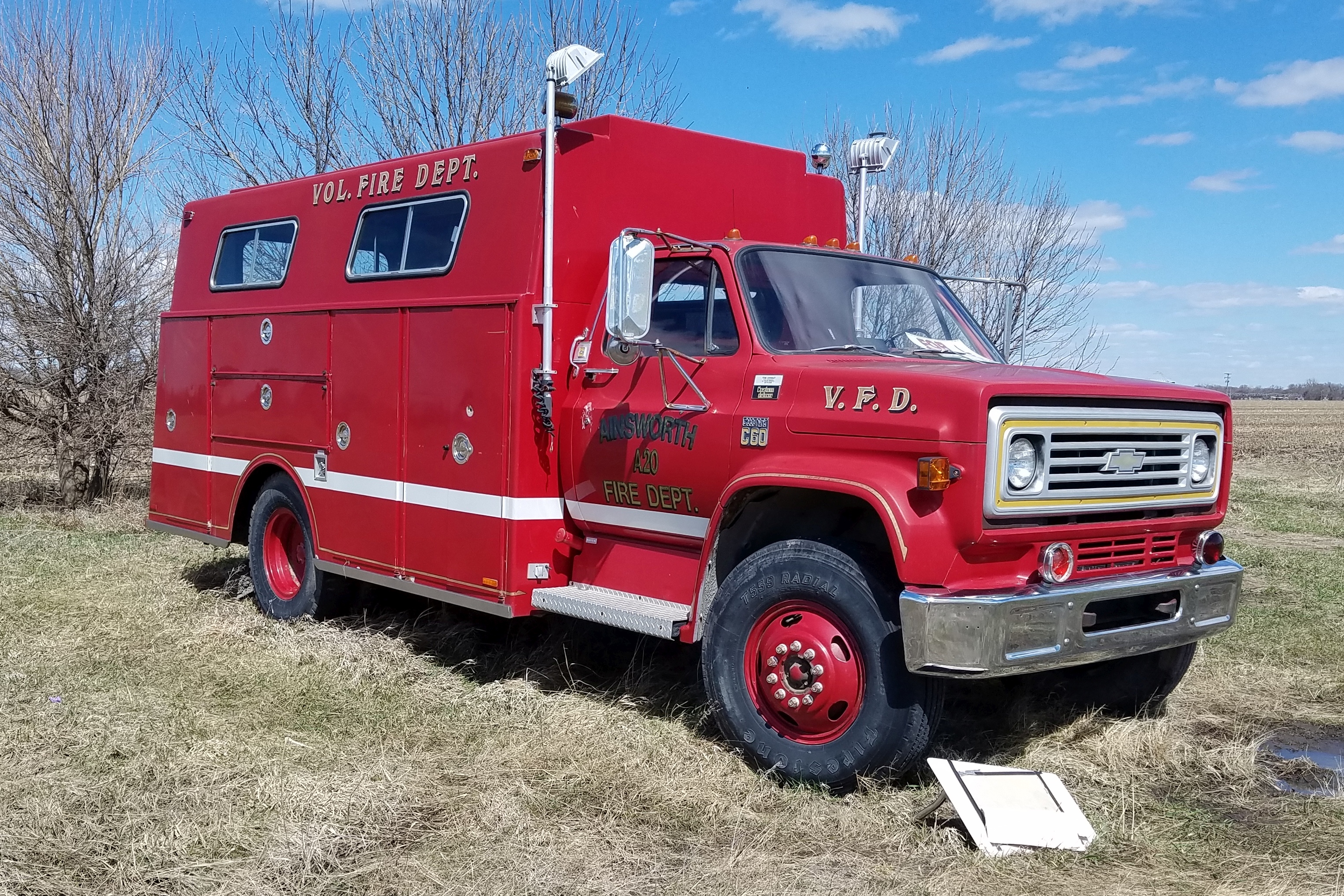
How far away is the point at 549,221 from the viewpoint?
5957 mm

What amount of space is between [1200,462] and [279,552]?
19.7ft

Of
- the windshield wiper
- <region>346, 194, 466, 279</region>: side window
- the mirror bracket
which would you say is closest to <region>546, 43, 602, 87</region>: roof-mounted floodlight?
<region>346, 194, 466, 279</region>: side window

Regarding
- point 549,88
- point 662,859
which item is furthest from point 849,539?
point 549,88

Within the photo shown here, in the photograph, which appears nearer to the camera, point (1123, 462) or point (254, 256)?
point (1123, 462)

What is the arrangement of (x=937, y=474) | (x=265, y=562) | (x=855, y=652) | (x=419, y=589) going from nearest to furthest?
(x=937, y=474), (x=855, y=652), (x=419, y=589), (x=265, y=562)

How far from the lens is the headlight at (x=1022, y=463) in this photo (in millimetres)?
4488

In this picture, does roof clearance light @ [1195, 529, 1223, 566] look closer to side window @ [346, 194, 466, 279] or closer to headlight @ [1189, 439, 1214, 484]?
headlight @ [1189, 439, 1214, 484]

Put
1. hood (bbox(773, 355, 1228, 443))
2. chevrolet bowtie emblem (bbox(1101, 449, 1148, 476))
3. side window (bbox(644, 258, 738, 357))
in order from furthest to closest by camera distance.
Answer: side window (bbox(644, 258, 738, 357)) → chevrolet bowtie emblem (bbox(1101, 449, 1148, 476)) → hood (bbox(773, 355, 1228, 443))

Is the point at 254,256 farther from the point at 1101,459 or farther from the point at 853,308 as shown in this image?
the point at 1101,459

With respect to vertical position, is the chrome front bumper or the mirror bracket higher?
the mirror bracket

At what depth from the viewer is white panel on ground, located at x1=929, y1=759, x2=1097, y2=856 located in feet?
14.1

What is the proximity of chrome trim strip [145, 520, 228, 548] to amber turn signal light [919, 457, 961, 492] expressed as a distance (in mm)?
5901

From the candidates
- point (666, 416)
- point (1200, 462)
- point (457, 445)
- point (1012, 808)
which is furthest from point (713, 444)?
point (1200, 462)

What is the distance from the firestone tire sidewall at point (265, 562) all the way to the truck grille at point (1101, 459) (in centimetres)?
484
